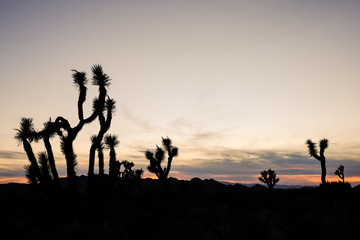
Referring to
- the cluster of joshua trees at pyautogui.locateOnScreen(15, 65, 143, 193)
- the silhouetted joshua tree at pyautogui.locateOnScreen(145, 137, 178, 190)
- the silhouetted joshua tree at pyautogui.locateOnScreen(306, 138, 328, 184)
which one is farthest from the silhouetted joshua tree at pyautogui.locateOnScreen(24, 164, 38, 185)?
the silhouetted joshua tree at pyautogui.locateOnScreen(306, 138, 328, 184)

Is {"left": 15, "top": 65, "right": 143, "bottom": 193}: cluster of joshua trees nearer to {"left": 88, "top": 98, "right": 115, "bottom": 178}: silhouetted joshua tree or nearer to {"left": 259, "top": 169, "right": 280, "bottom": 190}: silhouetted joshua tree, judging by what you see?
{"left": 88, "top": 98, "right": 115, "bottom": 178}: silhouetted joshua tree

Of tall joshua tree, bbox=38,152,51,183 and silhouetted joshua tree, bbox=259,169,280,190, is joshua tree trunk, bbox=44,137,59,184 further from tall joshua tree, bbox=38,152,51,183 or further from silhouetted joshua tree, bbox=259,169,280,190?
silhouetted joshua tree, bbox=259,169,280,190

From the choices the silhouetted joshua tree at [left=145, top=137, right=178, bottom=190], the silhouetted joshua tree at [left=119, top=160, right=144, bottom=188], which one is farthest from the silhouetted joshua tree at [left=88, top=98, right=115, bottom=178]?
the silhouetted joshua tree at [left=119, top=160, right=144, bottom=188]

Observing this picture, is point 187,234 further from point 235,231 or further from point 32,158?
point 32,158

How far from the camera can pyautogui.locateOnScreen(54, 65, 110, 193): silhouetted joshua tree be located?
1259 centimetres

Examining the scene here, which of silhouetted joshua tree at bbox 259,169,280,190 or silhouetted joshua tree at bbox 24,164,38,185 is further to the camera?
silhouetted joshua tree at bbox 259,169,280,190

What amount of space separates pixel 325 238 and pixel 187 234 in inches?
121

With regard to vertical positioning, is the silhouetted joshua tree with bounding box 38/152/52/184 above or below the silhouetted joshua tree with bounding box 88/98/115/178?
below

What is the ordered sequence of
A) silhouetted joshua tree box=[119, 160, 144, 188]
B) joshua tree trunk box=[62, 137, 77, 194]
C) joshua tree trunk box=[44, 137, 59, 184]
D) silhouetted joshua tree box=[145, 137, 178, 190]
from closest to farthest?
joshua tree trunk box=[62, 137, 77, 194]
joshua tree trunk box=[44, 137, 59, 184]
silhouetted joshua tree box=[145, 137, 178, 190]
silhouetted joshua tree box=[119, 160, 144, 188]

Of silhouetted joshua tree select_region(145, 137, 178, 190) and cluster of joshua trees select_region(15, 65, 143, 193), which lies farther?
silhouetted joshua tree select_region(145, 137, 178, 190)

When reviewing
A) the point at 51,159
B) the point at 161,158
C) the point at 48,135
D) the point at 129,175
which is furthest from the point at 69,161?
the point at 129,175

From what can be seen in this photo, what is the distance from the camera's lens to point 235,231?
19.6ft

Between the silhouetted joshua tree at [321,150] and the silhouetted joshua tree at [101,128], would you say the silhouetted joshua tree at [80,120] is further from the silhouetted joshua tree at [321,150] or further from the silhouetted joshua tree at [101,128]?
the silhouetted joshua tree at [321,150]

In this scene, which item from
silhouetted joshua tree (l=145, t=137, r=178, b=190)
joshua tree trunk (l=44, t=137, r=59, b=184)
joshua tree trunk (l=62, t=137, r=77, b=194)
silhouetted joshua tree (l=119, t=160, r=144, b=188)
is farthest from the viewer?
silhouetted joshua tree (l=119, t=160, r=144, b=188)
